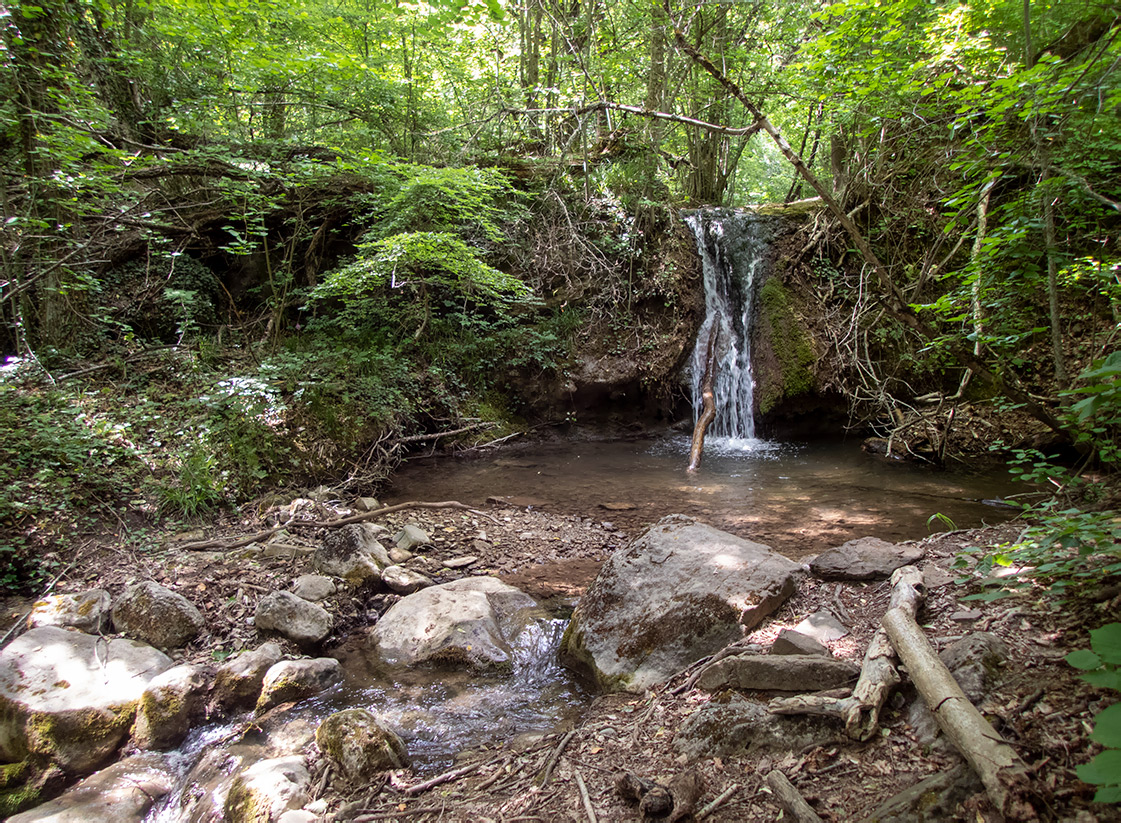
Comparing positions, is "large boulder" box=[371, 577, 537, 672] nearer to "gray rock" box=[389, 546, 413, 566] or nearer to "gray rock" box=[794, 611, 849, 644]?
"gray rock" box=[389, 546, 413, 566]

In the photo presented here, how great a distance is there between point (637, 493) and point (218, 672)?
15.6 ft

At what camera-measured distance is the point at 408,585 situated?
14.0 ft

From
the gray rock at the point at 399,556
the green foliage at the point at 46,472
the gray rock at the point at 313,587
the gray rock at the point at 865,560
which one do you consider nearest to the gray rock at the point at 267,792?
the gray rock at the point at 313,587

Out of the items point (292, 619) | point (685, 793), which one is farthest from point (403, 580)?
point (685, 793)

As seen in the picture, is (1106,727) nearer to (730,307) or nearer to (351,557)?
(351,557)

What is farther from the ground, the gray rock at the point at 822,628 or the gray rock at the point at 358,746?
the gray rock at the point at 822,628

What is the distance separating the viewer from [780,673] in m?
2.30

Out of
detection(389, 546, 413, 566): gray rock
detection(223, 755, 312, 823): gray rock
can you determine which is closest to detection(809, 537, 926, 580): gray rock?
detection(223, 755, 312, 823): gray rock

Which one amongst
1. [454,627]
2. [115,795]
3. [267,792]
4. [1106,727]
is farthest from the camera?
[454,627]

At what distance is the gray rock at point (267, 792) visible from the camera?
222cm

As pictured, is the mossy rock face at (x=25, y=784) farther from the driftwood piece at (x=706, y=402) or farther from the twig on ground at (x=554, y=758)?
the driftwood piece at (x=706, y=402)

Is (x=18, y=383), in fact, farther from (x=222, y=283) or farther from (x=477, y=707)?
Answer: (x=477, y=707)

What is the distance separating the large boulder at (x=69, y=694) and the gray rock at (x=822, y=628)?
3.75 metres

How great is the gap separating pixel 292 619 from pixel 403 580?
89 centimetres
